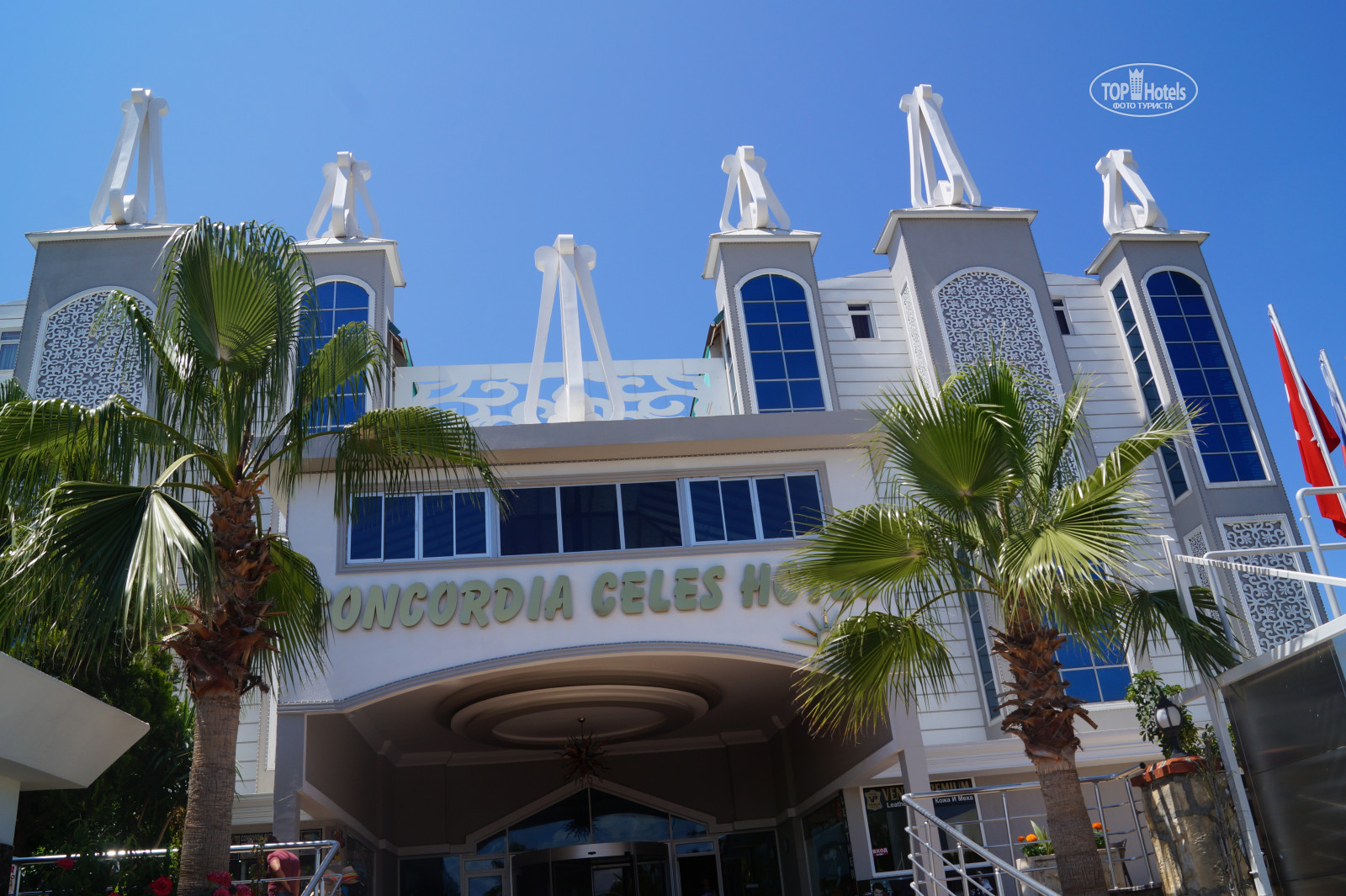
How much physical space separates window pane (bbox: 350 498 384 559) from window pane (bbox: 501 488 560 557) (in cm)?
156

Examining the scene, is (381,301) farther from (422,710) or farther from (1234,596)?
(1234,596)

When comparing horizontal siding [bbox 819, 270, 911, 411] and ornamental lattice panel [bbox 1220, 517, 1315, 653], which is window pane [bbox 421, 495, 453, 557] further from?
ornamental lattice panel [bbox 1220, 517, 1315, 653]

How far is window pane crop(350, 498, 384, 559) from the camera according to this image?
46.7 ft

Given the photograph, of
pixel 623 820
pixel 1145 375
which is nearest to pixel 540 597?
pixel 623 820

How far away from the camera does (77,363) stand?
1972 centimetres

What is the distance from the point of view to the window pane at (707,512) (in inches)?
A: 578

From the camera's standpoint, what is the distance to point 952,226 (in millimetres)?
21719

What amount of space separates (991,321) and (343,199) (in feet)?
42.4

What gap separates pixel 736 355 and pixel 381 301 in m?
6.83

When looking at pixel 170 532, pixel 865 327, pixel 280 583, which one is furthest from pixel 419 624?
pixel 865 327

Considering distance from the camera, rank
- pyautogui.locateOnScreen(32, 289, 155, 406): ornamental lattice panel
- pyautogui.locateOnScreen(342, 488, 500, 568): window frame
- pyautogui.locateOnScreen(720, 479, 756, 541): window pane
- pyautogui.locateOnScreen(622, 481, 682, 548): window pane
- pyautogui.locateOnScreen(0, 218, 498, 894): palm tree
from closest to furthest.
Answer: pyautogui.locateOnScreen(0, 218, 498, 894): palm tree → pyautogui.locateOnScreen(342, 488, 500, 568): window frame → pyautogui.locateOnScreen(622, 481, 682, 548): window pane → pyautogui.locateOnScreen(720, 479, 756, 541): window pane → pyautogui.locateOnScreen(32, 289, 155, 406): ornamental lattice panel

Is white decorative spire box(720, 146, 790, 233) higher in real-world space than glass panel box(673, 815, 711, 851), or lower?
higher

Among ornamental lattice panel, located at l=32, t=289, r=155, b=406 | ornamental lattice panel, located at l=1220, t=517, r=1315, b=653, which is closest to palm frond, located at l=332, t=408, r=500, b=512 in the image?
ornamental lattice panel, located at l=32, t=289, r=155, b=406

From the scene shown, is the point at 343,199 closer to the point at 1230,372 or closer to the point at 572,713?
the point at 572,713
